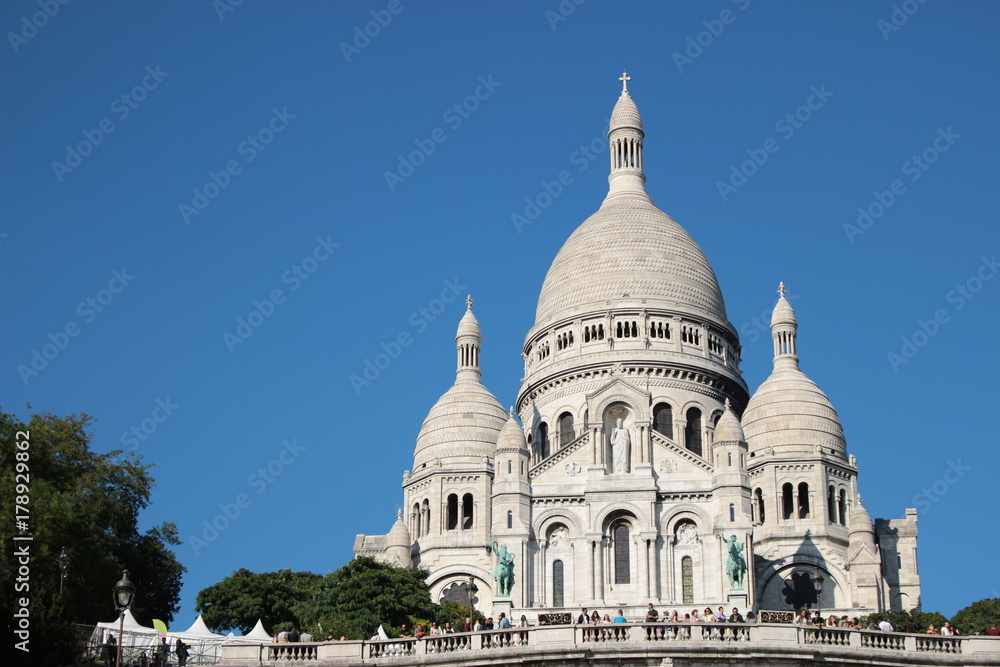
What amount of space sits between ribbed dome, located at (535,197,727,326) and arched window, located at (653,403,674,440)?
6601 millimetres

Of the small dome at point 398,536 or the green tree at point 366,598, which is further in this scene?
the small dome at point 398,536

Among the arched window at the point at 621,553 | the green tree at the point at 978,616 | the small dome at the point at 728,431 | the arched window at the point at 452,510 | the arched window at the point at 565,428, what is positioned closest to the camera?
the green tree at the point at 978,616

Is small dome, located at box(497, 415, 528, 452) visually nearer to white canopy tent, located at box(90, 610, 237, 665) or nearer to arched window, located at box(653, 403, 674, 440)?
arched window, located at box(653, 403, 674, 440)

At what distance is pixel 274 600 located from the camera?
74.8m

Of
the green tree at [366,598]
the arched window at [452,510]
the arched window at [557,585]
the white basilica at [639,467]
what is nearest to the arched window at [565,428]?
the white basilica at [639,467]

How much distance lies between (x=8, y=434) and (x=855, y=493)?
4940 centimetres

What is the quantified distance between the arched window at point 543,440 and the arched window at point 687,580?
16.4m

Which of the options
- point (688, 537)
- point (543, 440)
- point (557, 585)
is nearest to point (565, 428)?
point (543, 440)

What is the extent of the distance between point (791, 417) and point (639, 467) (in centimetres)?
1279

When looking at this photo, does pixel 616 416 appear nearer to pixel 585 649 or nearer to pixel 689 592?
pixel 689 592

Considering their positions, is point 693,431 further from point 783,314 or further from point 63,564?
point 63,564

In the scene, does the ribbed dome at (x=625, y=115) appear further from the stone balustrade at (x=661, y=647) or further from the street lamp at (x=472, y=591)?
the stone balustrade at (x=661, y=647)

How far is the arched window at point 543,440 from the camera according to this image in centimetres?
9862

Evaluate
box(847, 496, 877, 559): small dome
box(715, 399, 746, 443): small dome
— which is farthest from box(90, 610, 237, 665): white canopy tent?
box(847, 496, 877, 559): small dome
